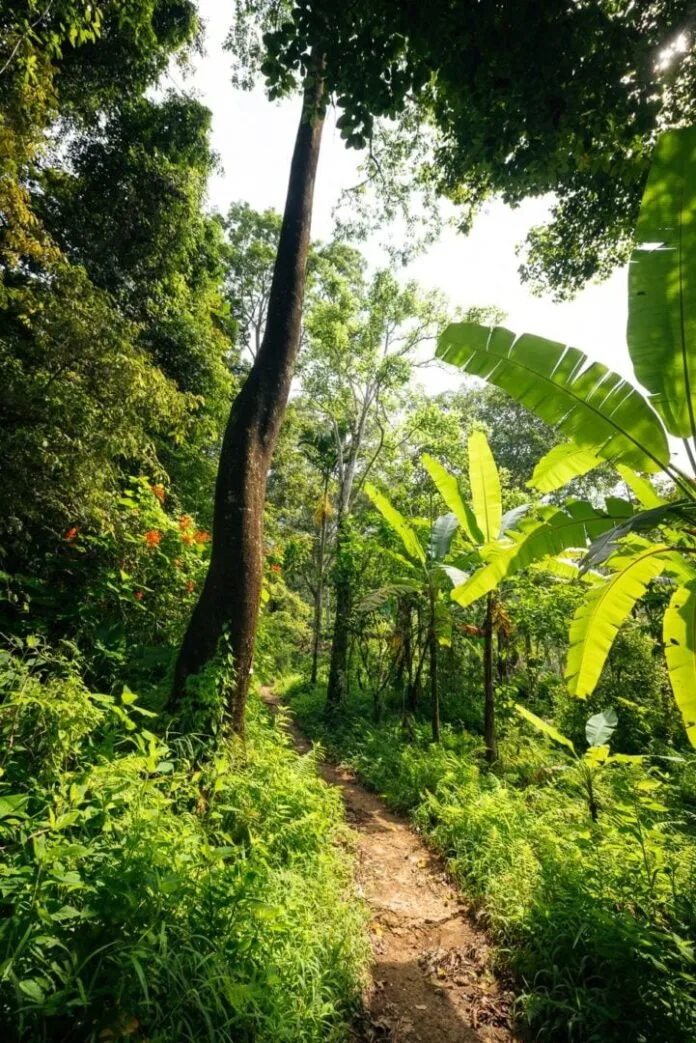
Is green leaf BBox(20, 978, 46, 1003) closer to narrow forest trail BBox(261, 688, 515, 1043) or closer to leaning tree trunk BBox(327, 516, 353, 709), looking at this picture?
narrow forest trail BBox(261, 688, 515, 1043)

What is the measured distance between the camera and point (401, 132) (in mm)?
6254

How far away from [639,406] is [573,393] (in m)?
0.36

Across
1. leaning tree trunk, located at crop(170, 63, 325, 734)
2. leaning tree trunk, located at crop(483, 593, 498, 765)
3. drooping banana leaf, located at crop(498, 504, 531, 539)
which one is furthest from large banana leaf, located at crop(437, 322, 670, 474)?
leaning tree trunk, located at crop(483, 593, 498, 765)

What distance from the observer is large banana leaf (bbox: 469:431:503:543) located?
5.13m

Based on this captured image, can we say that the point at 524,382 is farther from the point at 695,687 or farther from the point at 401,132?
the point at 401,132

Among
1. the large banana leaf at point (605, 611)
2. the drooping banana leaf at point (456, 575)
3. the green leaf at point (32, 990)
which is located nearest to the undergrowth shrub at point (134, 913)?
the green leaf at point (32, 990)

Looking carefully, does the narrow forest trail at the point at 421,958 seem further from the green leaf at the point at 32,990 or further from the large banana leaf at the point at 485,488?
the large banana leaf at the point at 485,488

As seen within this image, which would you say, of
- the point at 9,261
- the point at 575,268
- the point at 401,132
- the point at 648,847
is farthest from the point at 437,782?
the point at 401,132

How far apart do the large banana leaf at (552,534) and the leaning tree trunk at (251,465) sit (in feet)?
6.77

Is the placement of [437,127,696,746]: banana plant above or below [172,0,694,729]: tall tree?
below

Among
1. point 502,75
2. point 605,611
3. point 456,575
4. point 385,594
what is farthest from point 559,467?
point 385,594

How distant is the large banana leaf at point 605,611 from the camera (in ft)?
8.74

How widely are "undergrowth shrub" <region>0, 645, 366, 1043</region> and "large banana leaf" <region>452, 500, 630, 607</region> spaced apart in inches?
89.5

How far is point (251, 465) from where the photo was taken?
13.5 ft
